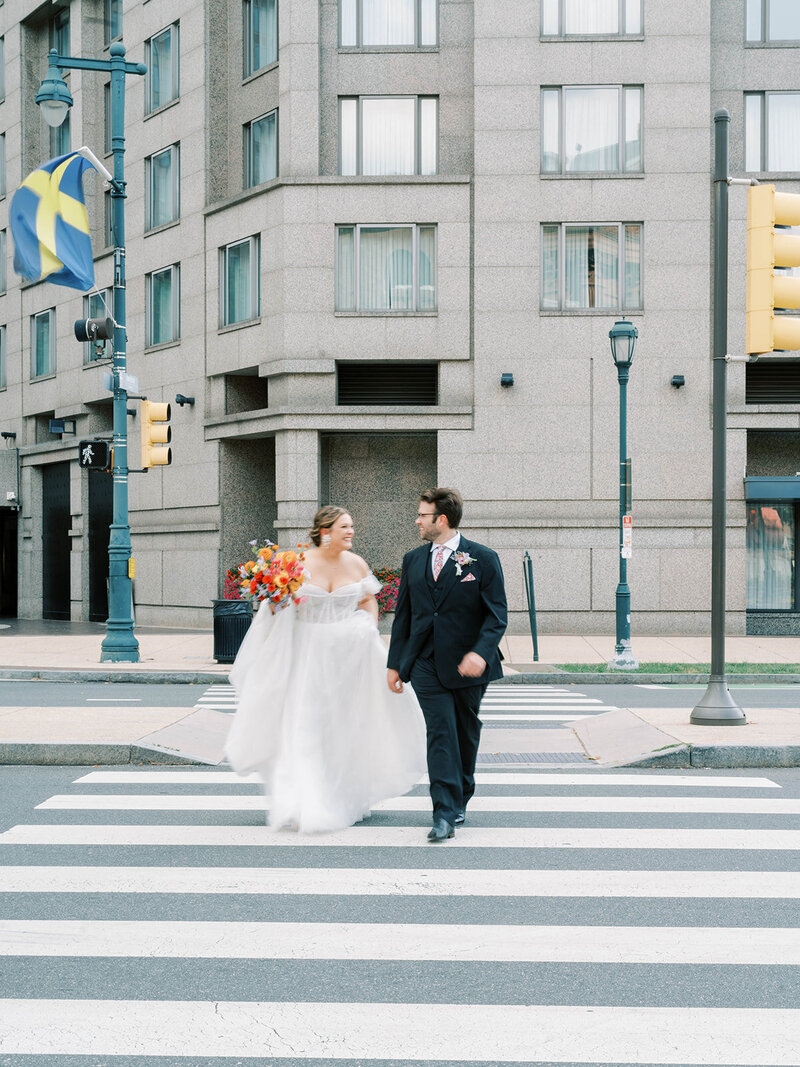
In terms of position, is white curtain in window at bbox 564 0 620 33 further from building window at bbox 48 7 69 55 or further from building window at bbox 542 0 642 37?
building window at bbox 48 7 69 55

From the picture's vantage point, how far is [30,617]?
3606 cm

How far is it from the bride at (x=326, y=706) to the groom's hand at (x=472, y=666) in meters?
0.64

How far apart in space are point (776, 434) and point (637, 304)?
4069mm

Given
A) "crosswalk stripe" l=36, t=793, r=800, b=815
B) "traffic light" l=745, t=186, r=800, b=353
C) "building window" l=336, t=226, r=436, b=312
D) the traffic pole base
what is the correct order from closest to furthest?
1. "crosswalk stripe" l=36, t=793, r=800, b=815
2. "traffic light" l=745, t=186, r=800, b=353
3. the traffic pole base
4. "building window" l=336, t=226, r=436, b=312

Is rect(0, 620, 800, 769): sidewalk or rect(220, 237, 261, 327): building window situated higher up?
rect(220, 237, 261, 327): building window

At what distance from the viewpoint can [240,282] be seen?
26.8 m

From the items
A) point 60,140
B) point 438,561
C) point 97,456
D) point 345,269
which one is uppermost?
point 60,140

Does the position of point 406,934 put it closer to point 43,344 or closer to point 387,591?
point 387,591

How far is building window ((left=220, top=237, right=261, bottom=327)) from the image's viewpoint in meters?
26.1

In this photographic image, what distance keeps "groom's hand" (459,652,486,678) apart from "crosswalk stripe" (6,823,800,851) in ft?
3.25

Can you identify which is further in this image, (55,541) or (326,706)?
(55,541)

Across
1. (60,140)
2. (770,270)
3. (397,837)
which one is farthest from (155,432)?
(60,140)

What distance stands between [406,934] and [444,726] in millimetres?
1913

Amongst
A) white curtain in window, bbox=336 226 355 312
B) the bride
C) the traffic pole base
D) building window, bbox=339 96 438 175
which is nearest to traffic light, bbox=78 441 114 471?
white curtain in window, bbox=336 226 355 312
